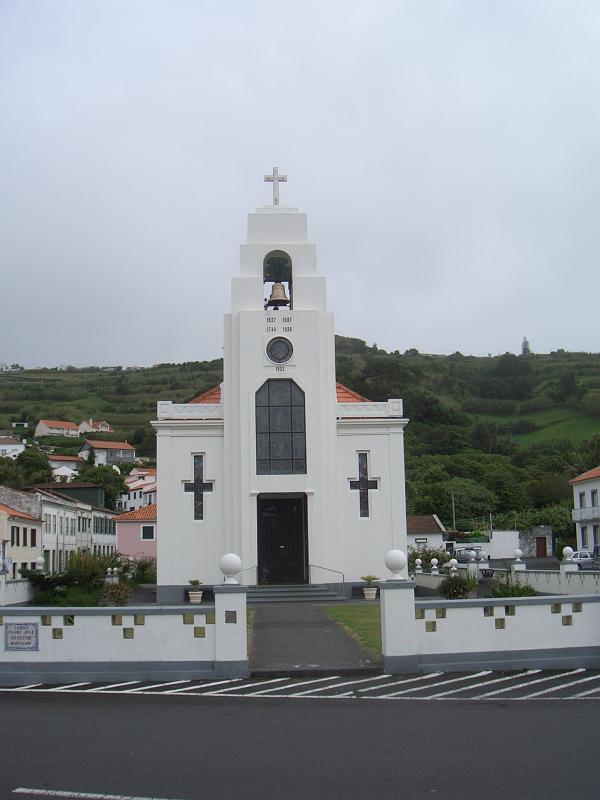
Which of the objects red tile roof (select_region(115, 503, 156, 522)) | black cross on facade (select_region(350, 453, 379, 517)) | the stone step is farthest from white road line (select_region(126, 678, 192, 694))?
red tile roof (select_region(115, 503, 156, 522))

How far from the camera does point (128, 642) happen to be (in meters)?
13.3

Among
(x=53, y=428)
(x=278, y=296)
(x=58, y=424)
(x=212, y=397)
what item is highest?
(x=58, y=424)

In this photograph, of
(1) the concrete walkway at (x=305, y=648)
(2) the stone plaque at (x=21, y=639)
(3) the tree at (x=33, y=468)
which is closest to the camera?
(2) the stone plaque at (x=21, y=639)

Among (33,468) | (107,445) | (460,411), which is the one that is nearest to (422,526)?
(33,468)

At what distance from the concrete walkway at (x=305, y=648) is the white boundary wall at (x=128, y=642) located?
30.1 inches

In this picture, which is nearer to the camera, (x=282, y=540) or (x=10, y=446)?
(x=282, y=540)

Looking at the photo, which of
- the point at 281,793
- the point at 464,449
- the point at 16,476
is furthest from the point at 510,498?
the point at 281,793

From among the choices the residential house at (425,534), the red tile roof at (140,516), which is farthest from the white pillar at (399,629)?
the red tile roof at (140,516)

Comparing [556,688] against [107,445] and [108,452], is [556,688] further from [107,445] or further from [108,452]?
[108,452]

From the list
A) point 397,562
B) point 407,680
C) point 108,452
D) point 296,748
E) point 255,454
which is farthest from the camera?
point 108,452

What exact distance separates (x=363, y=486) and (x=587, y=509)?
31.6m

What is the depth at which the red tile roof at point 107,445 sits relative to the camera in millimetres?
116431

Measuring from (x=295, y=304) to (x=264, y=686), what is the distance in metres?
19.1

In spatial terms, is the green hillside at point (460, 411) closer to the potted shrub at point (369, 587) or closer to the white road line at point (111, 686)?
the potted shrub at point (369, 587)
